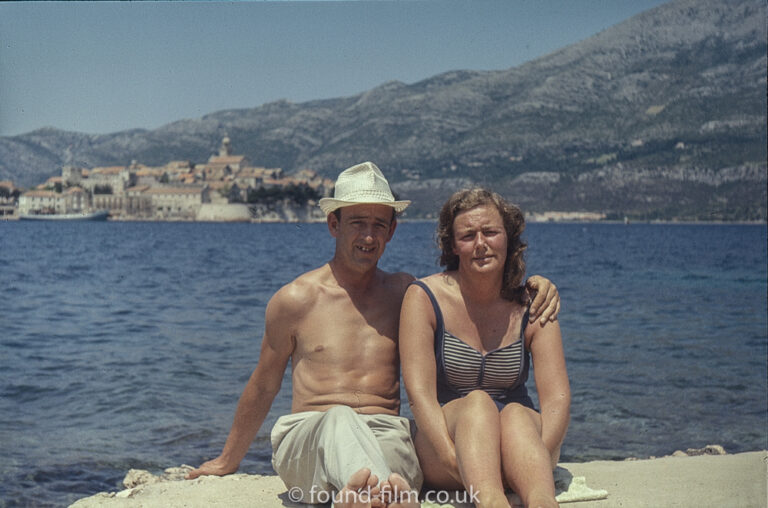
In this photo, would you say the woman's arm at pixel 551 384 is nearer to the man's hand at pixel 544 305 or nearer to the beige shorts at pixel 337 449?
the man's hand at pixel 544 305

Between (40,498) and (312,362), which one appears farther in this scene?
(40,498)

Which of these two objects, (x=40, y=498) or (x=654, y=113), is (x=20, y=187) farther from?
(x=654, y=113)

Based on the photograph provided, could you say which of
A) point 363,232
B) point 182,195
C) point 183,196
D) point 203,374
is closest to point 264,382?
point 363,232

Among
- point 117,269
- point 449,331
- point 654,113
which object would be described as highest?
point 654,113

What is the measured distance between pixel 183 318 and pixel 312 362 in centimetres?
1353

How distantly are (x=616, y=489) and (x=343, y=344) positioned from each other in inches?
56.2

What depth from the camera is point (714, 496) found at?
3.31 meters

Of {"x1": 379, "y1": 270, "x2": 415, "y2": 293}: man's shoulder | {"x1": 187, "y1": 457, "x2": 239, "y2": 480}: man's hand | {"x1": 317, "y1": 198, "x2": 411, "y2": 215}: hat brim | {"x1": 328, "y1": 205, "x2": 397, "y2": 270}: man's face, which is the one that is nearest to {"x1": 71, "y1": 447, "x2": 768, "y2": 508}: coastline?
{"x1": 187, "y1": 457, "x2": 239, "y2": 480}: man's hand

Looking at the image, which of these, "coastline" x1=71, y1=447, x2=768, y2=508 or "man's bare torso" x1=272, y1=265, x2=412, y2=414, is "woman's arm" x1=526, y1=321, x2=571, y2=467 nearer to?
"coastline" x1=71, y1=447, x2=768, y2=508

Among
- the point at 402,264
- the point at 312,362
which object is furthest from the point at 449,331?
the point at 402,264

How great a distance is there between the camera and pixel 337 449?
2678 millimetres

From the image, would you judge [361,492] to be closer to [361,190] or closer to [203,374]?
[361,190]

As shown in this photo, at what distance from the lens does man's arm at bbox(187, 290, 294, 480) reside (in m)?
3.29

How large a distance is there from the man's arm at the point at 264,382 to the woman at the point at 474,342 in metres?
0.58
